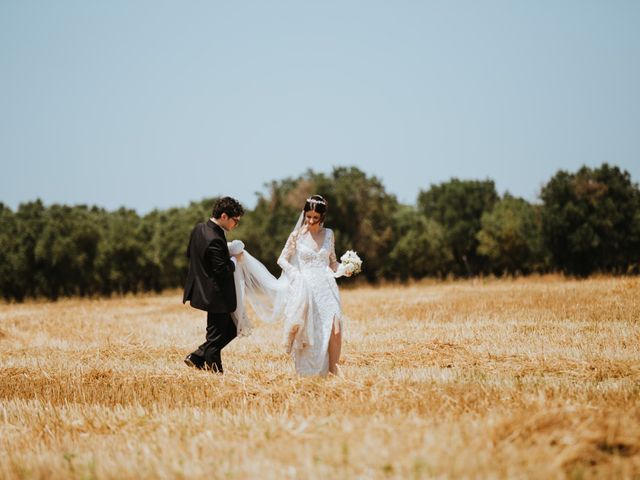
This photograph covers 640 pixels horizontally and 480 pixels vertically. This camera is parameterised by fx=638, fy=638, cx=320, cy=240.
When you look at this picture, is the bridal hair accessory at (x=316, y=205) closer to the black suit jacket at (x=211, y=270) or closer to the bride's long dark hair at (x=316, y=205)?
the bride's long dark hair at (x=316, y=205)

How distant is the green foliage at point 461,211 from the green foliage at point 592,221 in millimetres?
15061

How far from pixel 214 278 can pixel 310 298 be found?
136 cm

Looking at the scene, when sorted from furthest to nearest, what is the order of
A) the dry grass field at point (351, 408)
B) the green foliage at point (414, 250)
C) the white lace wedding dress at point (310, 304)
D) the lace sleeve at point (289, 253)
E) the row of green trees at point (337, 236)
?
the green foliage at point (414, 250) → the row of green trees at point (337, 236) → the lace sleeve at point (289, 253) → the white lace wedding dress at point (310, 304) → the dry grass field at point (351, 408)

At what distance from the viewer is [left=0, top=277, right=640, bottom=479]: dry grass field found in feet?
13.2

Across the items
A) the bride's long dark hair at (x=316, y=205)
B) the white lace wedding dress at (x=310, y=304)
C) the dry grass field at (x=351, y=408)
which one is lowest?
the dry grass field at (x=351, y=408)

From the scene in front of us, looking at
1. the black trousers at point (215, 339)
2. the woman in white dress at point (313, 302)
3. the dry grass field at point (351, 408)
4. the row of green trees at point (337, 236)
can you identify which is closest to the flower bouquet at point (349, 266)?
the woman in white dress at point (313, 302)

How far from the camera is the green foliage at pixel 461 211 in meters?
59.6

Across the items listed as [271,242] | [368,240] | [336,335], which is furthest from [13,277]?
[336,335]

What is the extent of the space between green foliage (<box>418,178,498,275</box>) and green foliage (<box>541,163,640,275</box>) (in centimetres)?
1506

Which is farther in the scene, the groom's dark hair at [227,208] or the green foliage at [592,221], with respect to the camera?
the green foliage at [592,221]

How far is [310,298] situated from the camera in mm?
8750

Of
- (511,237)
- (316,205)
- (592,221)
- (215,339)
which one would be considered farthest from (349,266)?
(511,237)

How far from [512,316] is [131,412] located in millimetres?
11210

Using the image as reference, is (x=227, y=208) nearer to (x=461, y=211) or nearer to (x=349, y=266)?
(x=349, y=266)
